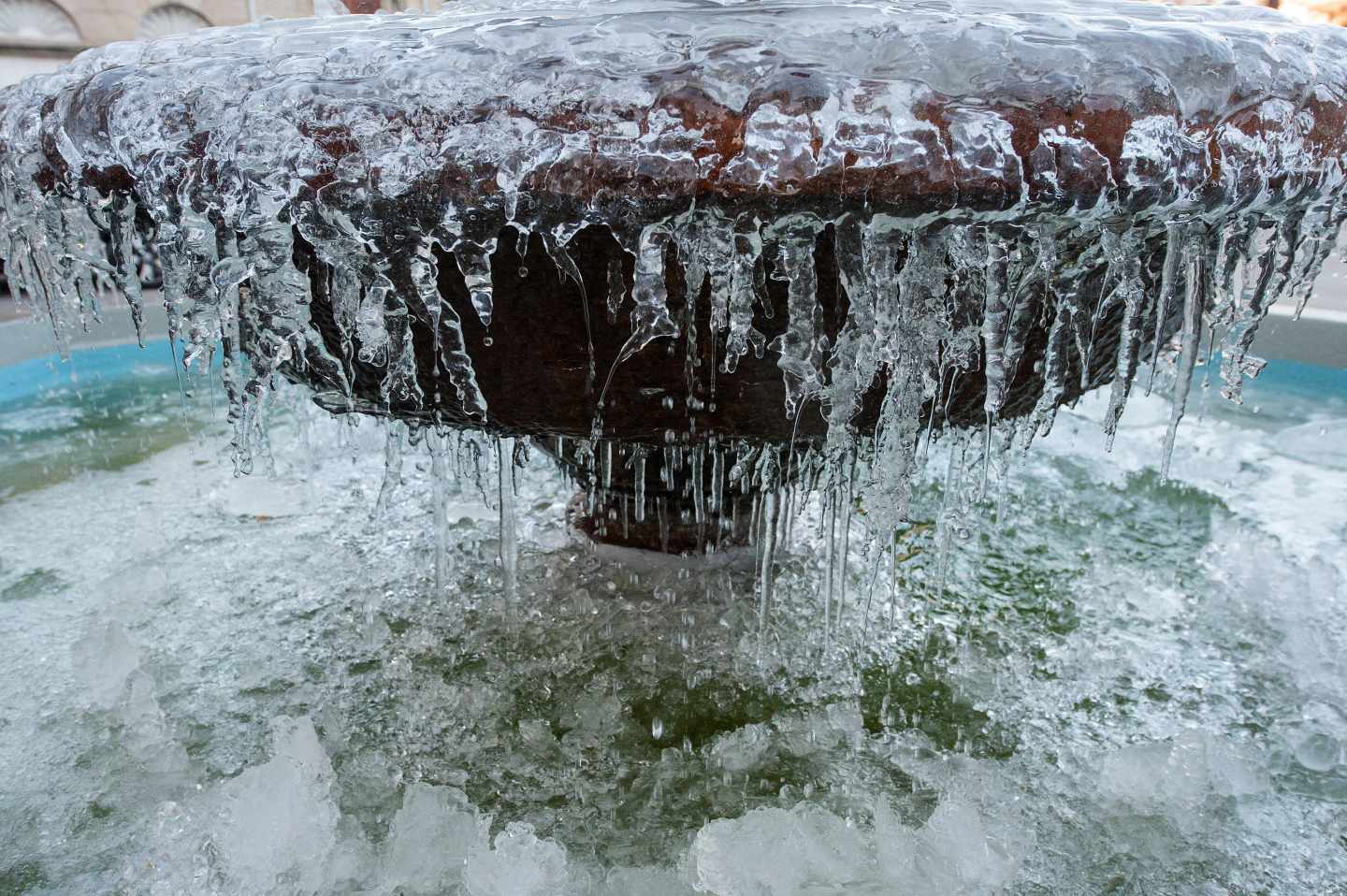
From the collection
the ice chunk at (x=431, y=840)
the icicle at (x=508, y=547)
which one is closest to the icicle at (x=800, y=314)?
the ice chunk at (x=431, y=840)

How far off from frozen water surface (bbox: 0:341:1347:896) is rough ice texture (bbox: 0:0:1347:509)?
0.61 meters

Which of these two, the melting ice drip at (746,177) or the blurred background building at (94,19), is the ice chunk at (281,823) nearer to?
the melting ice drip at (746,177)

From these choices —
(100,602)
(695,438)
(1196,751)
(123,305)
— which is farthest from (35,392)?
(1196,751)

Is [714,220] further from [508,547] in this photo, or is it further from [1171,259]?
[508,547]

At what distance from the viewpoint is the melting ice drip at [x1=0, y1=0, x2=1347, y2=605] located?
1.04 meters

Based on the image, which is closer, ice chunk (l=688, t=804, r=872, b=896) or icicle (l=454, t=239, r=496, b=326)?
icicle (l=454, t=239, r=496, b=326)

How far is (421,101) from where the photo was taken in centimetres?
111

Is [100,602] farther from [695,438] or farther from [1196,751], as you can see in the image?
[1196,751]

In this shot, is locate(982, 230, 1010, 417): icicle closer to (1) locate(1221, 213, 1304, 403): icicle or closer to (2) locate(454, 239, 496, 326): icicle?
(1) locate(1221, 213, 1304, 403): icicle

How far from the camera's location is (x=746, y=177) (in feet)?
3.36

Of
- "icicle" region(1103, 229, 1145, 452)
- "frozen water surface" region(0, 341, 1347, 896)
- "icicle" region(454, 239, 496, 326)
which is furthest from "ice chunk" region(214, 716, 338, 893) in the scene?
"icicle" region(1103, 229, 1145, 452)

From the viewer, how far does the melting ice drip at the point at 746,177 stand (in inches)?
41.1

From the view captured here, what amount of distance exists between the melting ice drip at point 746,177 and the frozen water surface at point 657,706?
1.96 ft

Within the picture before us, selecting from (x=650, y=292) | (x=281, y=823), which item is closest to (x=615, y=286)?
(x=650, y=292)
